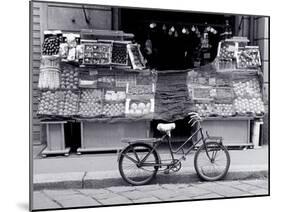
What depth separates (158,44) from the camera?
22.2ft

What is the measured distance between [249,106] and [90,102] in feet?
8.44

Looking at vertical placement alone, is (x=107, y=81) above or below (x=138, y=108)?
above

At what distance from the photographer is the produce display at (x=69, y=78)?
6359 millimetres

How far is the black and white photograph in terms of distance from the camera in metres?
6.05

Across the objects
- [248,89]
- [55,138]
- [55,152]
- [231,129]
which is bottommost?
[55,152]

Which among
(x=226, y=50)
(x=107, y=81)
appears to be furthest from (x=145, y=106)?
(x=226, y=50)

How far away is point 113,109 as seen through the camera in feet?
Result: 21.3

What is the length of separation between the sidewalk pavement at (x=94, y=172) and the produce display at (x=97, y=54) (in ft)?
4.50

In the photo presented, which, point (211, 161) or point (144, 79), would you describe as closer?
point (144, 79)

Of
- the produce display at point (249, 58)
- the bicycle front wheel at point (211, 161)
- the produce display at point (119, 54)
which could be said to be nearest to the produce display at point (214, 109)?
the bicycle front wheel at point (211, 161)

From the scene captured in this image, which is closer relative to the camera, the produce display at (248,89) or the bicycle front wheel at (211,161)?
the bicycle front wheel at (211,161)

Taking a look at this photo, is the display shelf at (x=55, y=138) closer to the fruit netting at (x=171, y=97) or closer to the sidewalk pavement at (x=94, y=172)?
the sidewalk pavement at (x=94, y=172)

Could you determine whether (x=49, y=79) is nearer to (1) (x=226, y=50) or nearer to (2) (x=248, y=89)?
(1) (x=226, y=50)

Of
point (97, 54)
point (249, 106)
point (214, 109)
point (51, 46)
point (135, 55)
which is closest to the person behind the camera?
point (51, 46)
